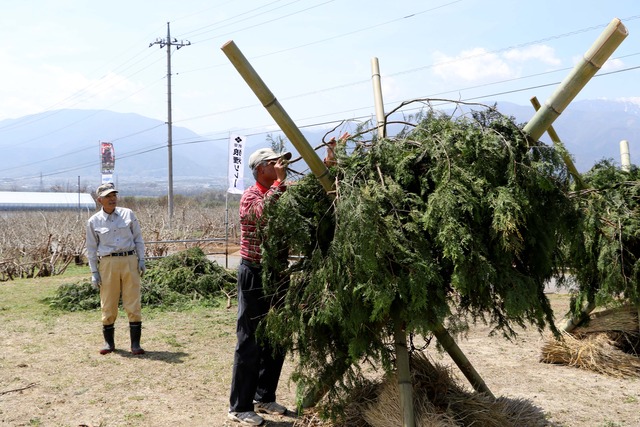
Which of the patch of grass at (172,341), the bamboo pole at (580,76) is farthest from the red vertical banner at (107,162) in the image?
the bamboo pole at (580,76)

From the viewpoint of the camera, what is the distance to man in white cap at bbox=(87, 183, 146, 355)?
23.8 ft

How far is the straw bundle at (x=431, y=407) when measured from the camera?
4.05m

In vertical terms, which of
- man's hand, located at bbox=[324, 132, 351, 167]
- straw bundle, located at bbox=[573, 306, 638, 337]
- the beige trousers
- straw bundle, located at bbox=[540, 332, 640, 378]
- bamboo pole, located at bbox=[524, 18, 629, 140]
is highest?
bamboo pole, located at bbox=[524, 18, 629, 140]

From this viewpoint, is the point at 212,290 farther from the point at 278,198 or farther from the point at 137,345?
the point at 278,198

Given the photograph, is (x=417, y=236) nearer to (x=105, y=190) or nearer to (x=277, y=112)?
(x=277, y=112)

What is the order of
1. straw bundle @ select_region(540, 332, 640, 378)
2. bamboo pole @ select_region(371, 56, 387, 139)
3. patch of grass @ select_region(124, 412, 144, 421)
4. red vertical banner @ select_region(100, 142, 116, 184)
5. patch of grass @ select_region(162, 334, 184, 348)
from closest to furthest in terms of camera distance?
bamboo pole @ select_region(371, 56, 387, 139) < patch of grass @ select_region(124, 412, 144, 421) < straw bundle @ select_region(540, 332, 640, 378) < patch of grass @ select_region(162, 334, 184, 348) < red vertical banner @ select_region(100, 142, 116, 184)

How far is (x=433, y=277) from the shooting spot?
3.58 metres

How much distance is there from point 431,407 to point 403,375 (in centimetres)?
31

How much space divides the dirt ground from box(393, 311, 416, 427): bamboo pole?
721 millimetres

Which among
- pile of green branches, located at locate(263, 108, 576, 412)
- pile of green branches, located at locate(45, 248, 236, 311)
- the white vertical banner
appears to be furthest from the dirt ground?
the white vertical banner

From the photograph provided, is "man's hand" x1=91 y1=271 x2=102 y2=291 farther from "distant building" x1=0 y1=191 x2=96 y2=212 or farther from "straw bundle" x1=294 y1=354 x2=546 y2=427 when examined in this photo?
"distant building" x1=0 y1=191 x2=96 y2=212

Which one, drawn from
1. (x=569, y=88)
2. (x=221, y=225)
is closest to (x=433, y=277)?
(x=569, y=88)

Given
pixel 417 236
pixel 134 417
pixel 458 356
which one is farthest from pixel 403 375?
pixel 134 417

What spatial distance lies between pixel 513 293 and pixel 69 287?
920 centimetres
